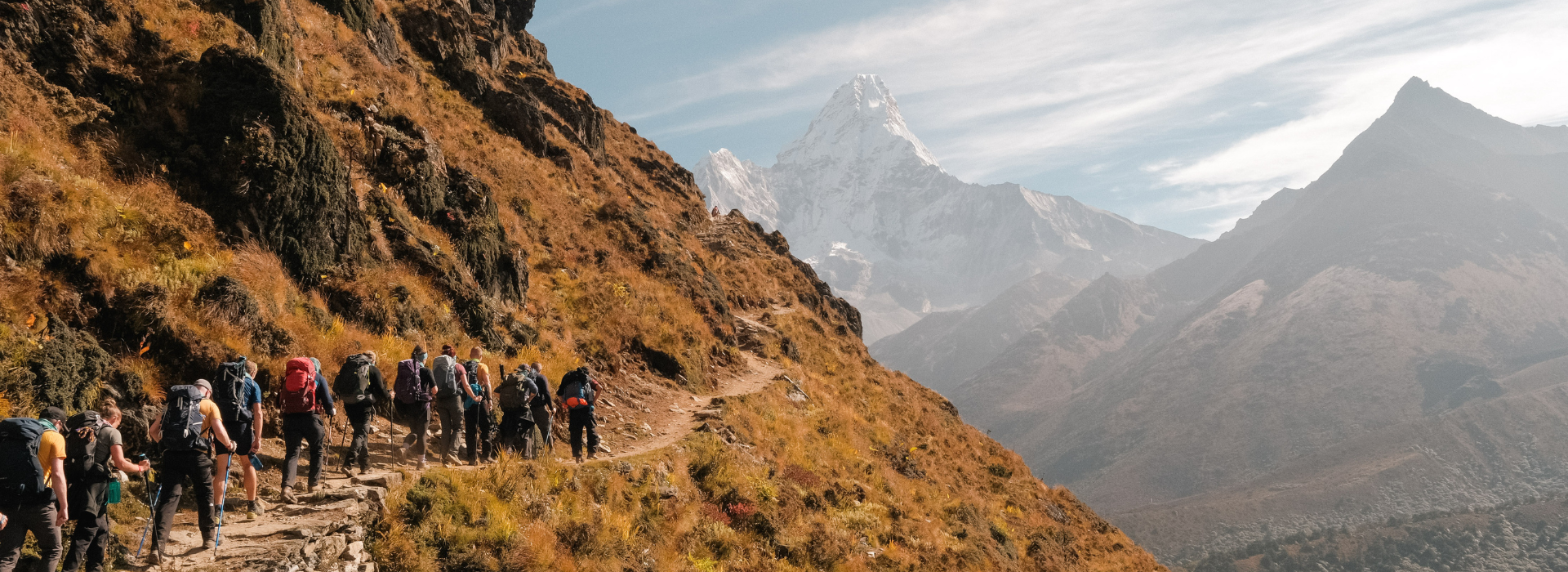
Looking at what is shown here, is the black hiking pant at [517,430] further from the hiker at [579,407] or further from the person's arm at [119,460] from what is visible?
the person's arm at [119,460]

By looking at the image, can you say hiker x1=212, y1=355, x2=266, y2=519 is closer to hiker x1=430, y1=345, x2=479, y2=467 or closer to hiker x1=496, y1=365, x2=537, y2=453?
hiker x1=430, y1=345, x2=479, y2=467

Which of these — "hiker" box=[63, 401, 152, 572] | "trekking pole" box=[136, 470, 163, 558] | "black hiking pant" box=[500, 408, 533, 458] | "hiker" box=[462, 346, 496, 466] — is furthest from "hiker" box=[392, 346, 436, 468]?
"hiker" box=[63, 401, 152, 572]

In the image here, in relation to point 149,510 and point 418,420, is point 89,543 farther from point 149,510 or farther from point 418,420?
point 418,420

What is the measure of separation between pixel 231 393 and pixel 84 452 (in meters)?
1.61

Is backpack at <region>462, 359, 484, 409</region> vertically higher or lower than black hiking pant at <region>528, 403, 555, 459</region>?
higher

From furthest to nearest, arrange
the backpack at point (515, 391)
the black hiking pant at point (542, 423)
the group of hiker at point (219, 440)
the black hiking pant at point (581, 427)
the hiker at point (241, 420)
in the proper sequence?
the black hiking pant at point (581, 427)
the black hiking pant at point (542, 423)
the backpack at point (515, 391)
the hiker at point (241, 420)
the group of hiker at point (219, 440)

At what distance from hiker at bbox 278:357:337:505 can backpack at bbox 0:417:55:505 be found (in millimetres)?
2686

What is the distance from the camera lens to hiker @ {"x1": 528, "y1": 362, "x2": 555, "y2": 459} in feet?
44.8

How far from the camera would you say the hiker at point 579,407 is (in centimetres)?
1430

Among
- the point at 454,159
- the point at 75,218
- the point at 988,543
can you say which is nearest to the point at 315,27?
the point at 454,159

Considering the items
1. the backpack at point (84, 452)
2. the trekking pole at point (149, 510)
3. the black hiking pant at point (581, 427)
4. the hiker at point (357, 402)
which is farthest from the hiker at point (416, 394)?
the backpack at point (84, 452)

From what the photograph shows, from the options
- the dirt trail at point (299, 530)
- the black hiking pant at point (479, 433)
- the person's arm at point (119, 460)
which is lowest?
the dirt trail at point (299, 530)

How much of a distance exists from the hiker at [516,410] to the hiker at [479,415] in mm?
203

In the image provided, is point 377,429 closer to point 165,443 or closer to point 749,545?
point 165,443
